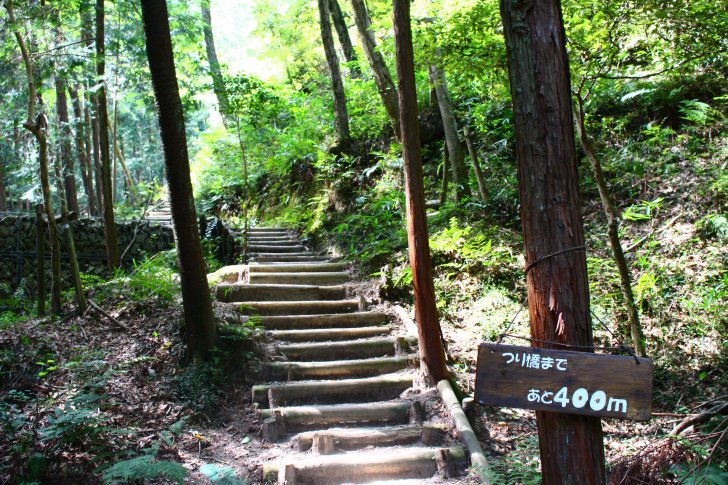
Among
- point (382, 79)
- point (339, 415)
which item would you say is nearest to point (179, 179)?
point (339, 415)

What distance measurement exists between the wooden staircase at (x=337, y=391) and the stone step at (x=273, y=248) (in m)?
2.26

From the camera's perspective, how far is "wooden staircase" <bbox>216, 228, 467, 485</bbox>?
15.5 ft

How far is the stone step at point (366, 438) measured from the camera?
5.01 metres

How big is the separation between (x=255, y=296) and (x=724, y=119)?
7537 mm

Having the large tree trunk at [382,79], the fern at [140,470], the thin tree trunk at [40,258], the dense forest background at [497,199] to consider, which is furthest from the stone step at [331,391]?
the thin tree trunk at [40,258]

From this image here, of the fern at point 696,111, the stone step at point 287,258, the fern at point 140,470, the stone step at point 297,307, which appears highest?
the fern at point 696,111

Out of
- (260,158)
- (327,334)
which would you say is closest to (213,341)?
(327,334)

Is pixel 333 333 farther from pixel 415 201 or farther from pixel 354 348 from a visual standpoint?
pixel 415 201

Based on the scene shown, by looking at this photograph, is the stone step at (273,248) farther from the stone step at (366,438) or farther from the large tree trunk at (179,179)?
the stone step at (366,438)

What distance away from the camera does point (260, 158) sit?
1711 cm

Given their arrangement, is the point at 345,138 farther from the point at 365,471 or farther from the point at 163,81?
the point at 365,471

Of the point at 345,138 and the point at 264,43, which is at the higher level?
the point at 264,43

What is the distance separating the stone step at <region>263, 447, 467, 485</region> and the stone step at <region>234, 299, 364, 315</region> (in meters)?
3.14

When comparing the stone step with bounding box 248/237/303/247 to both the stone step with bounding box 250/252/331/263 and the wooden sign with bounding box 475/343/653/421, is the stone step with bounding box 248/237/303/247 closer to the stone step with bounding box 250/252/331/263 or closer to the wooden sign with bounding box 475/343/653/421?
the stone step with bounding box 250/252/331/263
